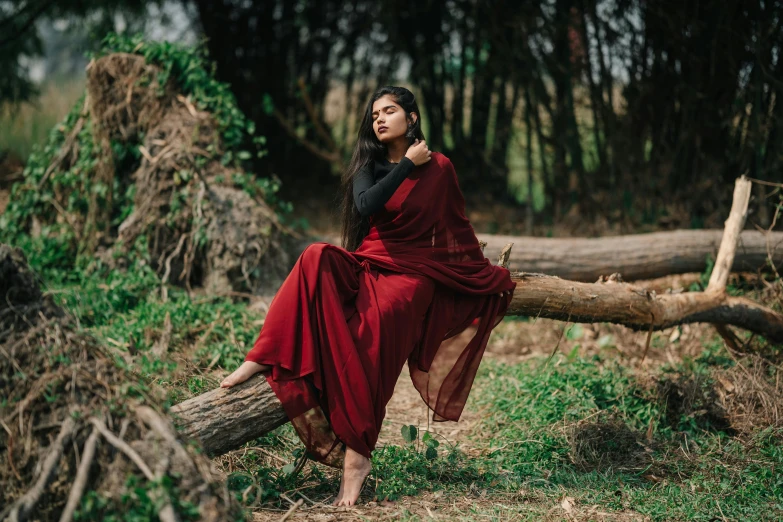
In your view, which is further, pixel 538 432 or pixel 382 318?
pixel 538 432

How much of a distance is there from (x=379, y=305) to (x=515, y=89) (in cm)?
531

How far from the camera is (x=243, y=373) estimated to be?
2.99 m

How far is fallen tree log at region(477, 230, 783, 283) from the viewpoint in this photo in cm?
565

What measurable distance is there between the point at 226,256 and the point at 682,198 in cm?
452

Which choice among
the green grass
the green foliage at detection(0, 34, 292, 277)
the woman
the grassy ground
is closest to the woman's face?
the woman

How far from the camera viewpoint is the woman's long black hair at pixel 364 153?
3555 mm

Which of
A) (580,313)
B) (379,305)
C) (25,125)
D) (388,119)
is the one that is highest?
(25,125)

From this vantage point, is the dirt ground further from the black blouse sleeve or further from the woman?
the black blouse sleeve

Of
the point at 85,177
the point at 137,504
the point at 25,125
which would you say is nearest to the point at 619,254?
the point at 85,177

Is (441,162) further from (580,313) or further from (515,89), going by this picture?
(515,89)

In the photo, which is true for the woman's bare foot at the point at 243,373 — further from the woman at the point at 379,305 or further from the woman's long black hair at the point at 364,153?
the woman's long black hair at the point at 364,153

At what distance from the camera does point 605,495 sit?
3.25 m

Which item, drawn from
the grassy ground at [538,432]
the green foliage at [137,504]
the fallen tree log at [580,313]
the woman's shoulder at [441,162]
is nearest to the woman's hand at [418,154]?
the woman's shoulder at [441,162]

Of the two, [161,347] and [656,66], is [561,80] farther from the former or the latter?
[161,347]
